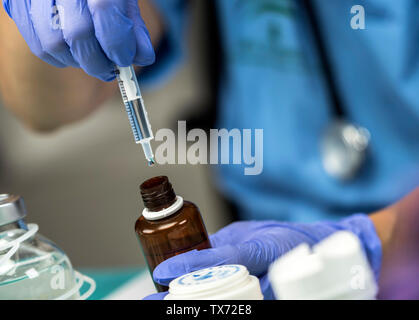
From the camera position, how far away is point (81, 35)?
540 mm

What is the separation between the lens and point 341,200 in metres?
0.95

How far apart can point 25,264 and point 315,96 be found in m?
0.61

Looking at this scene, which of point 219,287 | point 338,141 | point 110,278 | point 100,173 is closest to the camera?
point 219,287

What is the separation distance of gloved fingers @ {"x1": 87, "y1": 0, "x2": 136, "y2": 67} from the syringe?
2 centimetres

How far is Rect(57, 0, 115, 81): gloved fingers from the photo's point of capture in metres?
0.54

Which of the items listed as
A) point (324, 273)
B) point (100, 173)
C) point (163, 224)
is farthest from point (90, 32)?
point (100, 173)

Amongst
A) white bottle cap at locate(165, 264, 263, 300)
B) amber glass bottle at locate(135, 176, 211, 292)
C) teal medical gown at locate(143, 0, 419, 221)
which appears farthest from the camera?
teal medical gown at locate(143, 0, 419, 221)

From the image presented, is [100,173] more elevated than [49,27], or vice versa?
[49,27]

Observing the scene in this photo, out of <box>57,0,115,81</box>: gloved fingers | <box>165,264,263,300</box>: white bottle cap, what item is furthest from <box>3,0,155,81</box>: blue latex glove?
<box>165,264,263,300</box>: white bottle cap

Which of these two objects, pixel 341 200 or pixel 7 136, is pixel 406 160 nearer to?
pixel 341 200

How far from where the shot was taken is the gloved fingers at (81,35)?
0.54 meters

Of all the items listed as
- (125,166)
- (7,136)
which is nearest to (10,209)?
(125,166)

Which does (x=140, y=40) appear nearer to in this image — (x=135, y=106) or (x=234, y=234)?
(x=135, y=106)

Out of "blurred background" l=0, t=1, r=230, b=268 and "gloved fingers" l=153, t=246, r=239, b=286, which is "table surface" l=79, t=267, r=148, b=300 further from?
"gloved fingers" l=153, t=246, r=239, b=286
